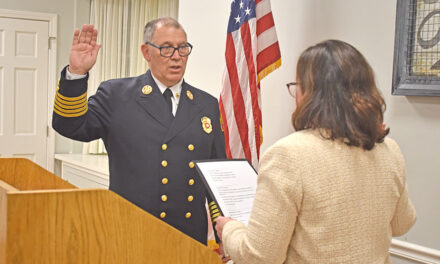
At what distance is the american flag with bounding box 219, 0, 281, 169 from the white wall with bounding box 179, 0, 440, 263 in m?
0.23

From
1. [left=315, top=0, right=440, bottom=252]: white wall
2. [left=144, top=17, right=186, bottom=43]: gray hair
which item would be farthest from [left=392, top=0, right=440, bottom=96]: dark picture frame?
[left=144, top=17, right=186, bottom=43]: gray hair

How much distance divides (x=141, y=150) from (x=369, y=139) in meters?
0.95

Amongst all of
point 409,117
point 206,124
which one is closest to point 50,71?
point 206,124

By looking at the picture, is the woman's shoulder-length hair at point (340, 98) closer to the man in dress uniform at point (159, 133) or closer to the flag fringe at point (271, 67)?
the man in dress uniform at point (159, 133)

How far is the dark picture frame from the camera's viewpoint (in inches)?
87.0

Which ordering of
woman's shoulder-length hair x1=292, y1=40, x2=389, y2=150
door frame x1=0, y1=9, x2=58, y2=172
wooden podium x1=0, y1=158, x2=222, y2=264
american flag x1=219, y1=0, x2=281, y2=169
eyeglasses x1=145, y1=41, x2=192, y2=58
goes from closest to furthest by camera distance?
1. wooden podium x1=0, y1=158, x2=222, y2=264
2. woman's shoulder-length hair x1=292, y1=40, x2=389, y2=150
3. eyeglasses x1=145, y1=41, x2=192, y2=58
4. american flag x1=219, y1=0, x2=281, y2=169
5. door frame x1=0, y1=9, x2=58, y2=172

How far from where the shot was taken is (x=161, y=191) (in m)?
1.92

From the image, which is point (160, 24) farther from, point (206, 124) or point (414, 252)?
point (414, 252)

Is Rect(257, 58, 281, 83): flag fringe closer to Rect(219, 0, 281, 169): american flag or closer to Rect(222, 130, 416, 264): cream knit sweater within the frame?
Rect(219, 0, 281, 169): american flag

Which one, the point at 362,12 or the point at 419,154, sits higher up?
the point at 362,12

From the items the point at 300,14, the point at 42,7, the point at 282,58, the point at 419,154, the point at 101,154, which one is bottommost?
the point at 101,154

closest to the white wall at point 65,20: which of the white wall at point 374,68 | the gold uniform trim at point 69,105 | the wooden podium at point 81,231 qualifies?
the white wall at point 374,68

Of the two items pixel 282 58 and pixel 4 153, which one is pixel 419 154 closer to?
pixel 282 58

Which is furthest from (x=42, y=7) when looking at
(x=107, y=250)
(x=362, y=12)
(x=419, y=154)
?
(x=107, y=250)
